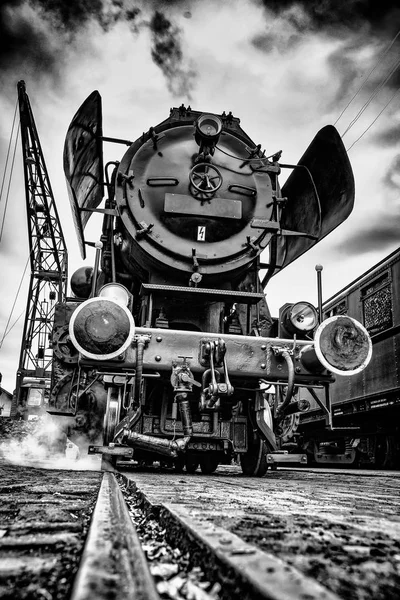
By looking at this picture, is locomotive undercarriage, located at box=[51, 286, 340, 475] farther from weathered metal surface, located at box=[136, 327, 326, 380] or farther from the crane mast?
the crane mast

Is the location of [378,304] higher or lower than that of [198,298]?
higher

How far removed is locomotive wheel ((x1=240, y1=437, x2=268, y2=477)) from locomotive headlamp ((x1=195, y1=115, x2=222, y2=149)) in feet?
8.24

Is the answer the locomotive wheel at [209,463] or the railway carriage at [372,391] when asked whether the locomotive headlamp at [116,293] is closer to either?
the locomotive wheel at [209,463]

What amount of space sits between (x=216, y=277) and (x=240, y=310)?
0.52m

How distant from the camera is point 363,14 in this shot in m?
8.50

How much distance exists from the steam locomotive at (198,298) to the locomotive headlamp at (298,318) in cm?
1

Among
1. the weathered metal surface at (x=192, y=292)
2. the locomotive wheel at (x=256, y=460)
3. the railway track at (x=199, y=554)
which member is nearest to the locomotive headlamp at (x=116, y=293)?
the weathered metal surface at (x=192, y=292)

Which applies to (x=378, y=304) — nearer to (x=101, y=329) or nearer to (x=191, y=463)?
(x=191, y=463)

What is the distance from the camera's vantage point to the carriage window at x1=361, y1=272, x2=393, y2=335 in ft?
20.7

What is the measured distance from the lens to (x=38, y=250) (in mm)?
28094

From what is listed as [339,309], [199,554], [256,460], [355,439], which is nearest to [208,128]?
[256,460]

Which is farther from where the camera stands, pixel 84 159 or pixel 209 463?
pixel 209 463

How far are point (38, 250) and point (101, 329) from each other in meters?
26.6

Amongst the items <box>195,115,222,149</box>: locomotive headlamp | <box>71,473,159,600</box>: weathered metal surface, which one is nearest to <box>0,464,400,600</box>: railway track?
<box>71,473,159,600</box>: weathered metal surface
